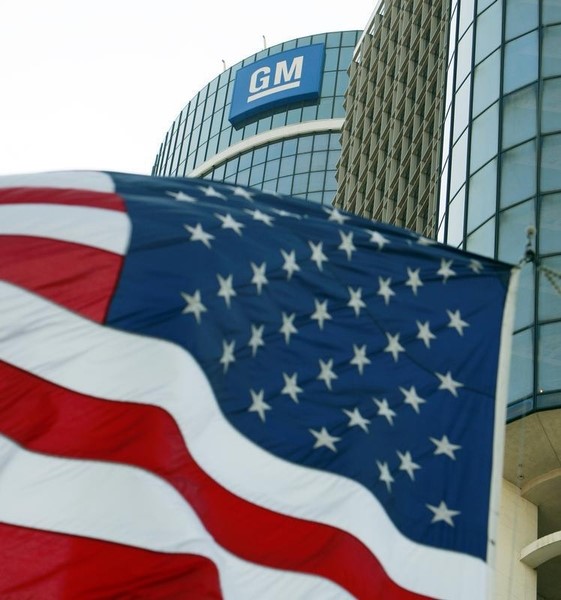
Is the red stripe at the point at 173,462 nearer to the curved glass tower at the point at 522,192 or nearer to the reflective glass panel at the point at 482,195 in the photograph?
the curved glass tower at the point at 522,192

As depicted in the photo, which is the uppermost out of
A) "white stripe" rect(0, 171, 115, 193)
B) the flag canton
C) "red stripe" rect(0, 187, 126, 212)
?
"white stripe" rect(0, 171, 115, 193)

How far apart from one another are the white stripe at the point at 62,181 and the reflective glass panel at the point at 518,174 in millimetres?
20461

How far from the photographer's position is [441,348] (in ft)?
36.9

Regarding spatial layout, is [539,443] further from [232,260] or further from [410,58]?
[410,58]

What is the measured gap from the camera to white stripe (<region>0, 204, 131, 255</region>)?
11.0 meters

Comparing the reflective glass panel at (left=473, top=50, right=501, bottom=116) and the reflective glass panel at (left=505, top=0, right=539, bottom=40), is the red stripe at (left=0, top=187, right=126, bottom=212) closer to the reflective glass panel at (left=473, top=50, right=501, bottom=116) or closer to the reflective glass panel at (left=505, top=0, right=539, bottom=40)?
the reflective glass panel at (left=473, top=50, right=501, bottom=116)

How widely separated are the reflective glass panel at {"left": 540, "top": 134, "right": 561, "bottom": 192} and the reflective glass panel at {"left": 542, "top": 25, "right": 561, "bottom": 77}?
2.16 meters

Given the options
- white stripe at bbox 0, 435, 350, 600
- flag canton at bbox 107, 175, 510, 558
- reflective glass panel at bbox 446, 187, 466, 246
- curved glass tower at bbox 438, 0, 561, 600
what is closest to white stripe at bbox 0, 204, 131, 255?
flag canton at bbox 107, 175, 510, 558

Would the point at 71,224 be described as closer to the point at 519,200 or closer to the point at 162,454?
the point at 162,454

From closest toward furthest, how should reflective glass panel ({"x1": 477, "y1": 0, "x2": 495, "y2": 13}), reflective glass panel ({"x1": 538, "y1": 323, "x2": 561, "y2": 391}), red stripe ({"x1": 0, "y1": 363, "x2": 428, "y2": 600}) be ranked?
red stripe ({"x1": 0, "y1": 363, "x2": 428, "y2": 600}), reflective glass panel ({"x1": 538, "y1": 323, "x2": 561, "y2": 391}), reflective glass panel ({"x1": 477, "y1": 0, "x2": 495, "y2": 13})

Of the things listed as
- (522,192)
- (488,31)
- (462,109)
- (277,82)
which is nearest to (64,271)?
(522,192)

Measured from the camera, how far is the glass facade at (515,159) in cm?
2838

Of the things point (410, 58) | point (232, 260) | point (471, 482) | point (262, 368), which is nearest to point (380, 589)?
point (471, 482)

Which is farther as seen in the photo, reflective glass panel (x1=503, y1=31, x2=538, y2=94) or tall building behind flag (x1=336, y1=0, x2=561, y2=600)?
reflective glass panel (x1=503, y1=31, x2=538, y2=94)
